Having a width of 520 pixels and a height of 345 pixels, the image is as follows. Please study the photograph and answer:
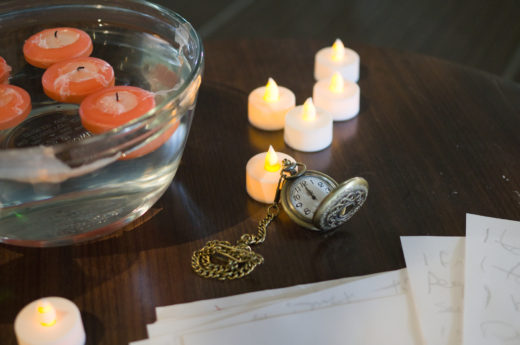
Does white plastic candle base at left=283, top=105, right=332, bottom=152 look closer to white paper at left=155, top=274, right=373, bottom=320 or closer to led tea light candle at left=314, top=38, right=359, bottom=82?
led tea light candle at left=314, top=38, right=359, bottom=82

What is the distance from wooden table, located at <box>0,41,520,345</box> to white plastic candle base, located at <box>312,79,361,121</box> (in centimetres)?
2

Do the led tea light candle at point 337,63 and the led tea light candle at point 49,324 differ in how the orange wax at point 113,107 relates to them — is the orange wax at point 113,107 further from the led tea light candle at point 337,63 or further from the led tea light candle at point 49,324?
the led tea light candle at point 337,63

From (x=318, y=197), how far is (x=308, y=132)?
137 millimetres

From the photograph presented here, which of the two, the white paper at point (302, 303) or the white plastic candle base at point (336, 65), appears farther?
the white plastic candle base at point (336, 65)

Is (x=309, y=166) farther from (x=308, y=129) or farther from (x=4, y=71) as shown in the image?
(x=4, y=71)

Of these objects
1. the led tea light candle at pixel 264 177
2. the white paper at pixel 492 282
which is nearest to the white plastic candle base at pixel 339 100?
the led tea light candle at pixel 264 177

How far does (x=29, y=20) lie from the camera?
1.00 m

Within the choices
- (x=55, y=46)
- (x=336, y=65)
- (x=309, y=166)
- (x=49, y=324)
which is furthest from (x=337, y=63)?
(x=49, y=324)

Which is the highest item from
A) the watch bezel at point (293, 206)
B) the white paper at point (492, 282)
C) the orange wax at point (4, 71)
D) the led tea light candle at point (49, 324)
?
the white paper at point (492, 282)

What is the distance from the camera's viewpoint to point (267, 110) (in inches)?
39.4

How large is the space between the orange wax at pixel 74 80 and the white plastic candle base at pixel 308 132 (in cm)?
27

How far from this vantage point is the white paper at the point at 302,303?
0.73 m

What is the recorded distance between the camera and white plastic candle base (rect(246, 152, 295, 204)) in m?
0.87

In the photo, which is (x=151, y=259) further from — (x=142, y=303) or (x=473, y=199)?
(x=473, y=199)
